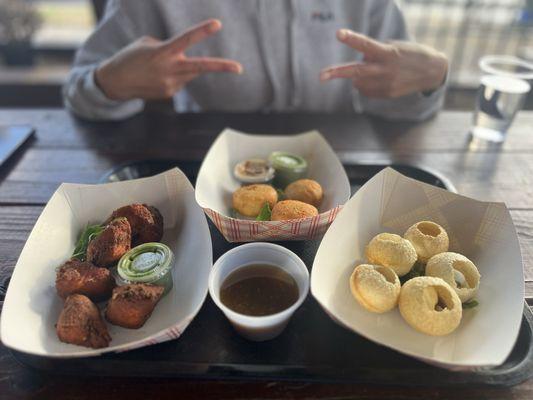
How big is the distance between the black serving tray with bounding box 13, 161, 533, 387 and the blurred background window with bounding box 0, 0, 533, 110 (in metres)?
2.51

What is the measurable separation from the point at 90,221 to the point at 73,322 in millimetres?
360

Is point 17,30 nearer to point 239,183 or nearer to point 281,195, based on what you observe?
point 239,183

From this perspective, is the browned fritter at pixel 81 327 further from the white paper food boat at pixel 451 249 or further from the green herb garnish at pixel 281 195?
the green herb garnish at pixel 281 195

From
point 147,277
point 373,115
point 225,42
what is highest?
point 225,42

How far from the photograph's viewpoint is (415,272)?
92 centimetres

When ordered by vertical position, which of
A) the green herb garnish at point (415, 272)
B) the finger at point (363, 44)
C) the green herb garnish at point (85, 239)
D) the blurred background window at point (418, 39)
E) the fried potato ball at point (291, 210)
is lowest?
the blurred background window at point (418, 39)

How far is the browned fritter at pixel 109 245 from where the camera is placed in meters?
0.92

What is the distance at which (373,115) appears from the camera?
1639 millimetres

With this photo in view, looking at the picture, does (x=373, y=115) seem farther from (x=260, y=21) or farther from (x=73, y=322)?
(x=73, y=322)

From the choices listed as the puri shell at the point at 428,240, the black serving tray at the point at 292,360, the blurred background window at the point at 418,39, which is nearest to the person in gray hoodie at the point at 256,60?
the puri shell at the point at 428,240

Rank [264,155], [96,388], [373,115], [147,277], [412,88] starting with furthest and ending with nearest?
[373,115] < [412,88] < [264,155] < [147,277] < [96,388]

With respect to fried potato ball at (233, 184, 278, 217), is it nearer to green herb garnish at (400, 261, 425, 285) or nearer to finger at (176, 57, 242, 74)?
green herb garnish at (400, 261, 425, 285)

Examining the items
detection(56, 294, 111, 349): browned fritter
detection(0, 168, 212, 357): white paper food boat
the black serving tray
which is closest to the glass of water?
the black serving tray

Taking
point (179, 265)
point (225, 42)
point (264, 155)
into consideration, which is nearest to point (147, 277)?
point (179, 265)
